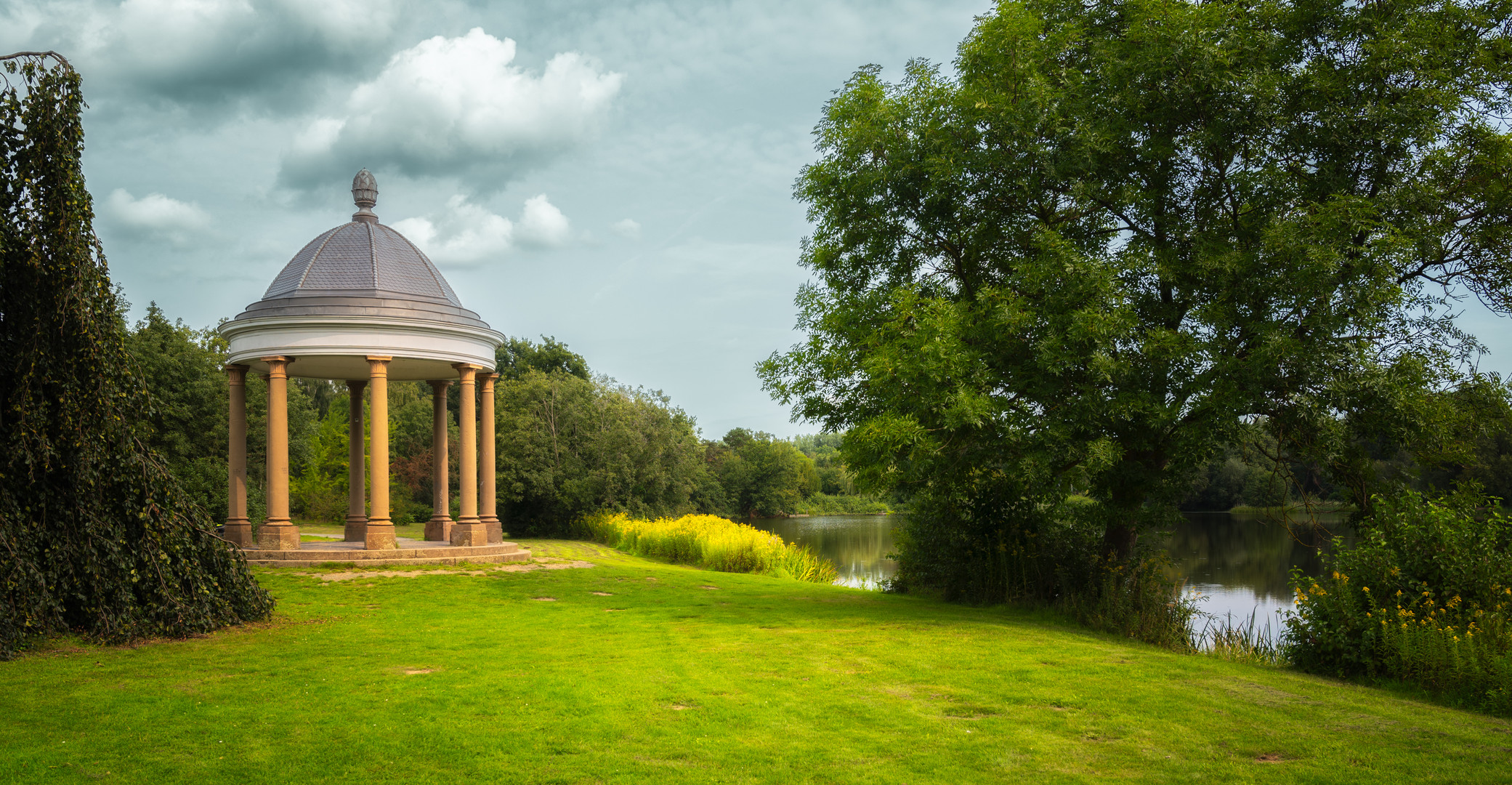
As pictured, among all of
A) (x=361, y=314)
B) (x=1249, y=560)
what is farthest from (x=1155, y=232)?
(x=1249, y=560)

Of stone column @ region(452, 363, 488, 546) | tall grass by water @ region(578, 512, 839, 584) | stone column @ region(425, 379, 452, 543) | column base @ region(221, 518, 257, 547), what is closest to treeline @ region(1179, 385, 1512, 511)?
tall grass by water @ region(578, 512, 839, 584)

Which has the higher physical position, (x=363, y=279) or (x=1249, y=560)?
(x=363, y=279)

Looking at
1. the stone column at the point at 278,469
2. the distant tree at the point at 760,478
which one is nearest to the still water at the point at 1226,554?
the stone column at the point at 278,469

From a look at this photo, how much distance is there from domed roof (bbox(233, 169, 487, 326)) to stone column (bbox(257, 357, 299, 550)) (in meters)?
1.33

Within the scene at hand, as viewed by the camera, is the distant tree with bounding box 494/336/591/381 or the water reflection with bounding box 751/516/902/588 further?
the distant tree with bounding box 494/336/591/381

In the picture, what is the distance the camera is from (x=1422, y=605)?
9.78 meters

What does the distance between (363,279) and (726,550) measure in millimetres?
10927

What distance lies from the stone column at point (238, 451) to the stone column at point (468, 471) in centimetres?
440

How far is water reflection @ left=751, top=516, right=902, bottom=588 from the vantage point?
89.4 ft

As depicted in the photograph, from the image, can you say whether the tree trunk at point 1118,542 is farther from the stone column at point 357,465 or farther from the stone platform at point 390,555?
the stone column at point 357,465

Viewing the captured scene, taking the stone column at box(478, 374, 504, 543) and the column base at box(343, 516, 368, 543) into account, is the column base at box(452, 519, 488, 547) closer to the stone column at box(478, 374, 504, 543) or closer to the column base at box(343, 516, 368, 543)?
the stone column at box(478, 374, 504, 543)

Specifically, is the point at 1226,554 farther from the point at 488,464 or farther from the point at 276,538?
the point at 276,538

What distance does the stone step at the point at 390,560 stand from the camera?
60.0 ft

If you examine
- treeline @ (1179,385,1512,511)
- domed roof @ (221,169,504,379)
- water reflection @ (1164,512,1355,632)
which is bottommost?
water reflection @ (1164,512,1355,632)
